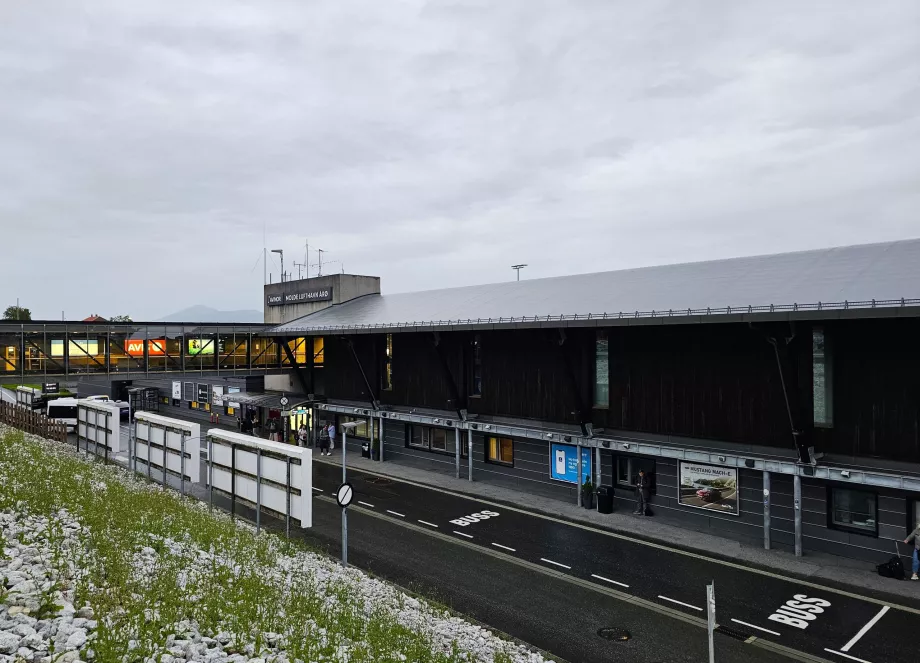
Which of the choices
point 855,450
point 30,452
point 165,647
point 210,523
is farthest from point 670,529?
point 30,452

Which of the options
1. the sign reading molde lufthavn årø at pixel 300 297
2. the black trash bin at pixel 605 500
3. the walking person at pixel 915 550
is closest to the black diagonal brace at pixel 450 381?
the black trash bin at pixel 605 500

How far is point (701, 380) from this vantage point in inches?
870

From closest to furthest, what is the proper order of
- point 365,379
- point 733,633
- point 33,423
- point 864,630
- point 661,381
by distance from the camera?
point 733,633 < point 864,630 < point 661,381 < point 365,379 < point 33,423

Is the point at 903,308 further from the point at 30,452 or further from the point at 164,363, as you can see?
the point at 164,363

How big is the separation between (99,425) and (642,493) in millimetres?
24804

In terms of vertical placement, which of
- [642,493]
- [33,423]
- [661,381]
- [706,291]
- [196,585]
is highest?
[706,291]

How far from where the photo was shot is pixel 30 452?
22.3 meters

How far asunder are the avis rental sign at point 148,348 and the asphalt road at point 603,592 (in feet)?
72.1

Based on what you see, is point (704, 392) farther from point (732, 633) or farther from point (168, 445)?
point (168, 445)

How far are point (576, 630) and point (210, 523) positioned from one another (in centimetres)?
995

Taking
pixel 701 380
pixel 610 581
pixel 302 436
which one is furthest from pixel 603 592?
pixel 302 436

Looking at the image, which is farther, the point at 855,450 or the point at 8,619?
the point at 855,450

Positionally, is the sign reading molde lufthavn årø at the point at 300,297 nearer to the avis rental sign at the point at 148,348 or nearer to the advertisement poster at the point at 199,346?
the advertisement poster at the point at 199,346

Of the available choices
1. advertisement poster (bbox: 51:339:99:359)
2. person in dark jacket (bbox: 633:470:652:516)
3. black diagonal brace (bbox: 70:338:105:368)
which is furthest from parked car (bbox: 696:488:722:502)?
advertisement poster (bbox: 51:339:99:359)
